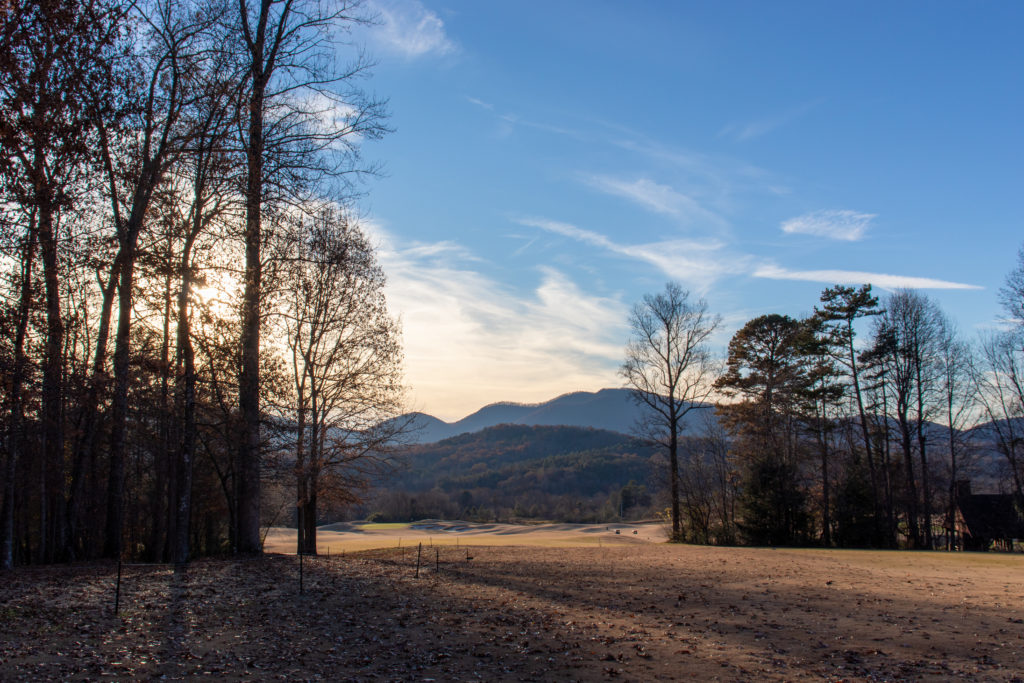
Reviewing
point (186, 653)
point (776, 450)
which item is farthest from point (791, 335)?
point (186, 653)

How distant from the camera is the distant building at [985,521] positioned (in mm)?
32031

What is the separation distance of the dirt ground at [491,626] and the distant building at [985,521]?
22115mm

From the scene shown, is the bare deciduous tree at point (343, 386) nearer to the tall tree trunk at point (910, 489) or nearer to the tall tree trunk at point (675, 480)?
the tall tree trunk at point (675, 480)

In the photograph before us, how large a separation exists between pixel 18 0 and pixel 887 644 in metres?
11.5

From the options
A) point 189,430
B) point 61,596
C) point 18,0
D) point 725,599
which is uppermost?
point 18,0

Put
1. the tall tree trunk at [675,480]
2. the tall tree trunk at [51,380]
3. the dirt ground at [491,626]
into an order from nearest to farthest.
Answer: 1. the dirt ground at [491,626]
2. the tall tree trunk at [51,380]
3. the tall tree trunk at [675,480]

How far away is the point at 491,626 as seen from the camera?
8.59 m

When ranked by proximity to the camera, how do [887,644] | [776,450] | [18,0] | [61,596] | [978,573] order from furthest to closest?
[776,450]
[978,573]
[61,596]
[887,644]
[18,0]

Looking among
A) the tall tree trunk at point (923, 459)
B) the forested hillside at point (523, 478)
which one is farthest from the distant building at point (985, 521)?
the forested hillside at point (523, 478)

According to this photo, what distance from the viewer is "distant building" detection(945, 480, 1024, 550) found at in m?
32.0

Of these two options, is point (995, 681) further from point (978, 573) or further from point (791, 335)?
point (791, 335)

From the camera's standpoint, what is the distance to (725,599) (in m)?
11.3

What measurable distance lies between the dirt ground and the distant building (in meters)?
22.1

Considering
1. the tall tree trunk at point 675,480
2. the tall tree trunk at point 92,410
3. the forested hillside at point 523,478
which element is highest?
the tall tree trunk at point 92,410
